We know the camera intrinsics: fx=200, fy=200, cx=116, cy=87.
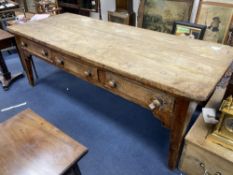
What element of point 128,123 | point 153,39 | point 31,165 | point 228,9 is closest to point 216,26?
point 228,9

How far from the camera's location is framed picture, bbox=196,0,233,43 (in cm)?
204

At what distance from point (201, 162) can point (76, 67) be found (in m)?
1.07

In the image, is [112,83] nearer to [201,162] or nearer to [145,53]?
[145,53]

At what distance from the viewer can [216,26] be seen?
2.11 metres

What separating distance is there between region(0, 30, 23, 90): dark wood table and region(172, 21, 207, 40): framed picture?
1784 mm

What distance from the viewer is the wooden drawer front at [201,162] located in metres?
→ 1.14

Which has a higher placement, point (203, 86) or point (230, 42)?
point (203, 86)

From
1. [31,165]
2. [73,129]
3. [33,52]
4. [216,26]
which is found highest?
[216,26]

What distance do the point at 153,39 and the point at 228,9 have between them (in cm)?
105

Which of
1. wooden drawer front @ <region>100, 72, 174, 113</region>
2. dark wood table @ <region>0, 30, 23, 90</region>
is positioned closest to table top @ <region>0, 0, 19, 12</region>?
dark wood table @ <region>0, 30, 23, 90</region>

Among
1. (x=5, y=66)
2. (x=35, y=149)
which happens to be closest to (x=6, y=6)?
(x=5, y=66)

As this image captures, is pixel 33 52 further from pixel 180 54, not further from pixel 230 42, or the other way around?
pixel 230 42

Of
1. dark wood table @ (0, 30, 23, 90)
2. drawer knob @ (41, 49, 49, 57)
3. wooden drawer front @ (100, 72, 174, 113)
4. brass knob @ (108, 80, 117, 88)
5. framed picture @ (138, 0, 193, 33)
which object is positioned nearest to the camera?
wooden drawer front @ (100, 72, 174, 113)

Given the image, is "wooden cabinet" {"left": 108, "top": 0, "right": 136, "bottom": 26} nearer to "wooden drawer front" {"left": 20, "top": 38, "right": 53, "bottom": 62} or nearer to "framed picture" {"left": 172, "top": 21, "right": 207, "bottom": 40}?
"framed picture" {"left": 172, "top": 21, "right": 207, "bottom": 40}
